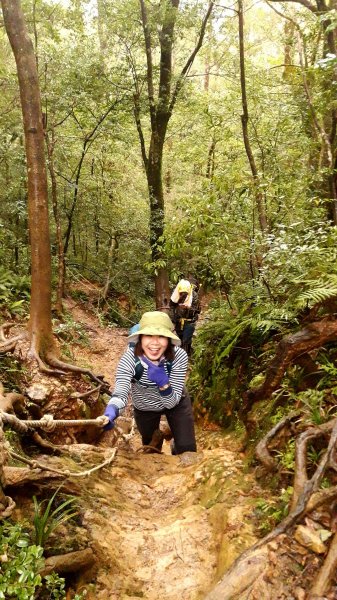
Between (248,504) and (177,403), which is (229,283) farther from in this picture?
(248,504)

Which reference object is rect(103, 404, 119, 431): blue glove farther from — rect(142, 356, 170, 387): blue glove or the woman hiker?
rect(142, 356, 170, 387): blue glove

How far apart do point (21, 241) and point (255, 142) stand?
767cm

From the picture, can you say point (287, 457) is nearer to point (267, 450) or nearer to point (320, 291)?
point (267, 450)

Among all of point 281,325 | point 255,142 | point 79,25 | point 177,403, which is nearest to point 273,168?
point 255,142

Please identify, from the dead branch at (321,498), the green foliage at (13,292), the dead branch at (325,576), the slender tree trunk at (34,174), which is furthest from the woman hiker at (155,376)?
the green foliage at (13,292)

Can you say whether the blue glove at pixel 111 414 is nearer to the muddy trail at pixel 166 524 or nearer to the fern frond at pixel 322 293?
the muddy trail at pixel 166 524

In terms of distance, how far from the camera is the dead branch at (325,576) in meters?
2.10

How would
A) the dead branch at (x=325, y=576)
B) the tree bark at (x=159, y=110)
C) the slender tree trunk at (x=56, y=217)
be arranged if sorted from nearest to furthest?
the dead branch at (x=325, y=576) → the slender tree trunk at (x=56, y=217) → the tree bark at (x=159, y=110)

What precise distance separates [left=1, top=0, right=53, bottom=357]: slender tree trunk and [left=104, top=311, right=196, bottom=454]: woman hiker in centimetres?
301

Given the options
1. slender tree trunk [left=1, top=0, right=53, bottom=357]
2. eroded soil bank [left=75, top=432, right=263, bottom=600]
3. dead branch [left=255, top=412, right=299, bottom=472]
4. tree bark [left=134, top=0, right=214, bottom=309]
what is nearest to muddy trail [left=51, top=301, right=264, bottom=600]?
eroded soil bank [left=75, top=432, right=263, bottom=600]

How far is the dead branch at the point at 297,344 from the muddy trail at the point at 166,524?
928 millimetres

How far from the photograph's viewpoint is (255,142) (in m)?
10.2

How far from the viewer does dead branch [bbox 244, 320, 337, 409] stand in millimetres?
4223

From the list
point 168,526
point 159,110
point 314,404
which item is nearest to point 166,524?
point 168,526
